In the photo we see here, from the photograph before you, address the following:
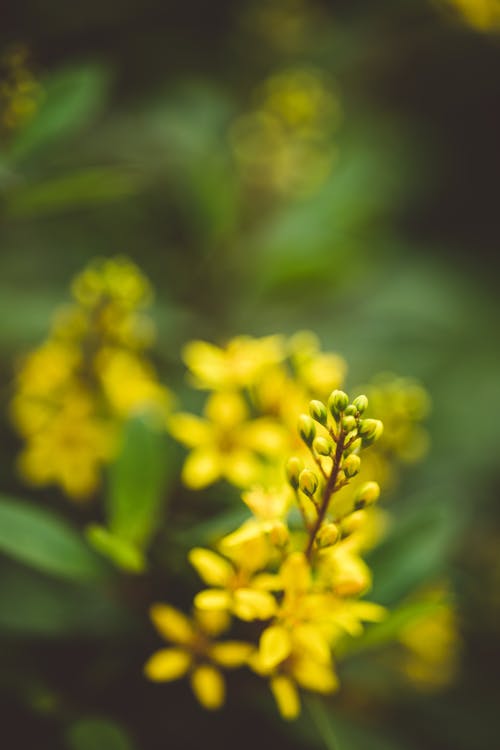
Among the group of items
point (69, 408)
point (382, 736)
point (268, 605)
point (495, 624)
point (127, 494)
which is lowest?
point (382, 736)

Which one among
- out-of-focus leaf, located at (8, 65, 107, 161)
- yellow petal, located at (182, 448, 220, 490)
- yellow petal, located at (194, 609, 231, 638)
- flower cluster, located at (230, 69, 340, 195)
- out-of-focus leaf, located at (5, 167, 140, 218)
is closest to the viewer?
yellow petal, located at (194, 609, 231, 638)

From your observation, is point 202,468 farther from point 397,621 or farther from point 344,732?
point 344,732

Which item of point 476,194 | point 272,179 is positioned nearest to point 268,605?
point 272,179

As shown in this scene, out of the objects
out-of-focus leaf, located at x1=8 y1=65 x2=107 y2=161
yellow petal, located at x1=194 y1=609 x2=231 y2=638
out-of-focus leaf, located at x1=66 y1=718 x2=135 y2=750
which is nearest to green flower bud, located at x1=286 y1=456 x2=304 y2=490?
yellow petal, located at x1=194 y1=609 x2=231 y2=638

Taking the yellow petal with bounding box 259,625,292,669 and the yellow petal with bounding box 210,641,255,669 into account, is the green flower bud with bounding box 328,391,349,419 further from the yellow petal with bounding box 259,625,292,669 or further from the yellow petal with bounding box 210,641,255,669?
the yellow petal with bounding box 210,641,255,669

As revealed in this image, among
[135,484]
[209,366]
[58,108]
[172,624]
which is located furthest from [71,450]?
[58,108]

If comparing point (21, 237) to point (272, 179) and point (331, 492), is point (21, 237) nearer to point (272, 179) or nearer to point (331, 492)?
point (272, 179)
